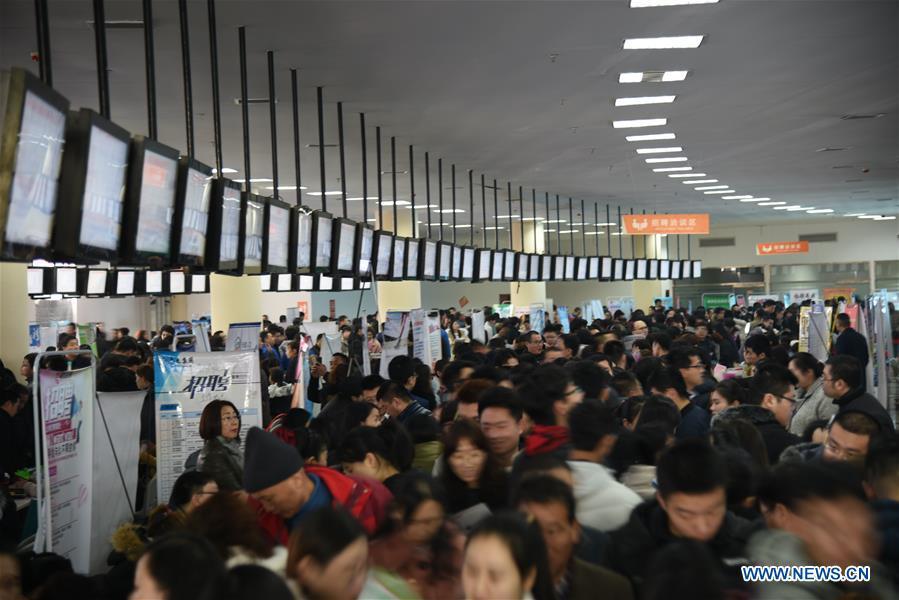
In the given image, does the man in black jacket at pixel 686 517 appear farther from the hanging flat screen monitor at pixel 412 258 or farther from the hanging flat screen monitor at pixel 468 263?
the hanging flat screen monitor at pixel 468 263

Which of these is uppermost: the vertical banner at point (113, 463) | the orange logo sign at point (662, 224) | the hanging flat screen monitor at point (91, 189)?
the orange logo sign at point (662, 224)

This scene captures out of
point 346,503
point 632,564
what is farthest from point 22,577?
point 632,564

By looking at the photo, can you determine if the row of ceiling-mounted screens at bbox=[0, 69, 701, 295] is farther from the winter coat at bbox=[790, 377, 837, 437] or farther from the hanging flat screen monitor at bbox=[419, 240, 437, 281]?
the hanging flat screen monitor at bbox=[419, 240, 437, 281]

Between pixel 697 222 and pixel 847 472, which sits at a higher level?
pixel 697 222

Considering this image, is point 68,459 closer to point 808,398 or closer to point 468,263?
point 808,398

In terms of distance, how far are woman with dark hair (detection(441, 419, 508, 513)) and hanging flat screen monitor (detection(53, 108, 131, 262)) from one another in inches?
81.6

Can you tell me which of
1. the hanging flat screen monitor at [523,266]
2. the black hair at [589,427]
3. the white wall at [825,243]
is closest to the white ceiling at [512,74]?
the hanging flat screen monitor at [523,266]

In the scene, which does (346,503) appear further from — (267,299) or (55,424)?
(267,299)

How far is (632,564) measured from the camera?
3605mm

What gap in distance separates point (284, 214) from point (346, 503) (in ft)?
15.0

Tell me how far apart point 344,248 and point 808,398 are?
4.96 meters

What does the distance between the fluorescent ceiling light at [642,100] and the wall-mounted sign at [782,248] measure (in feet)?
80.2

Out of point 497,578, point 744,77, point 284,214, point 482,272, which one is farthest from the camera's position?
point 482,272

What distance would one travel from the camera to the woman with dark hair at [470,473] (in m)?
4.78
